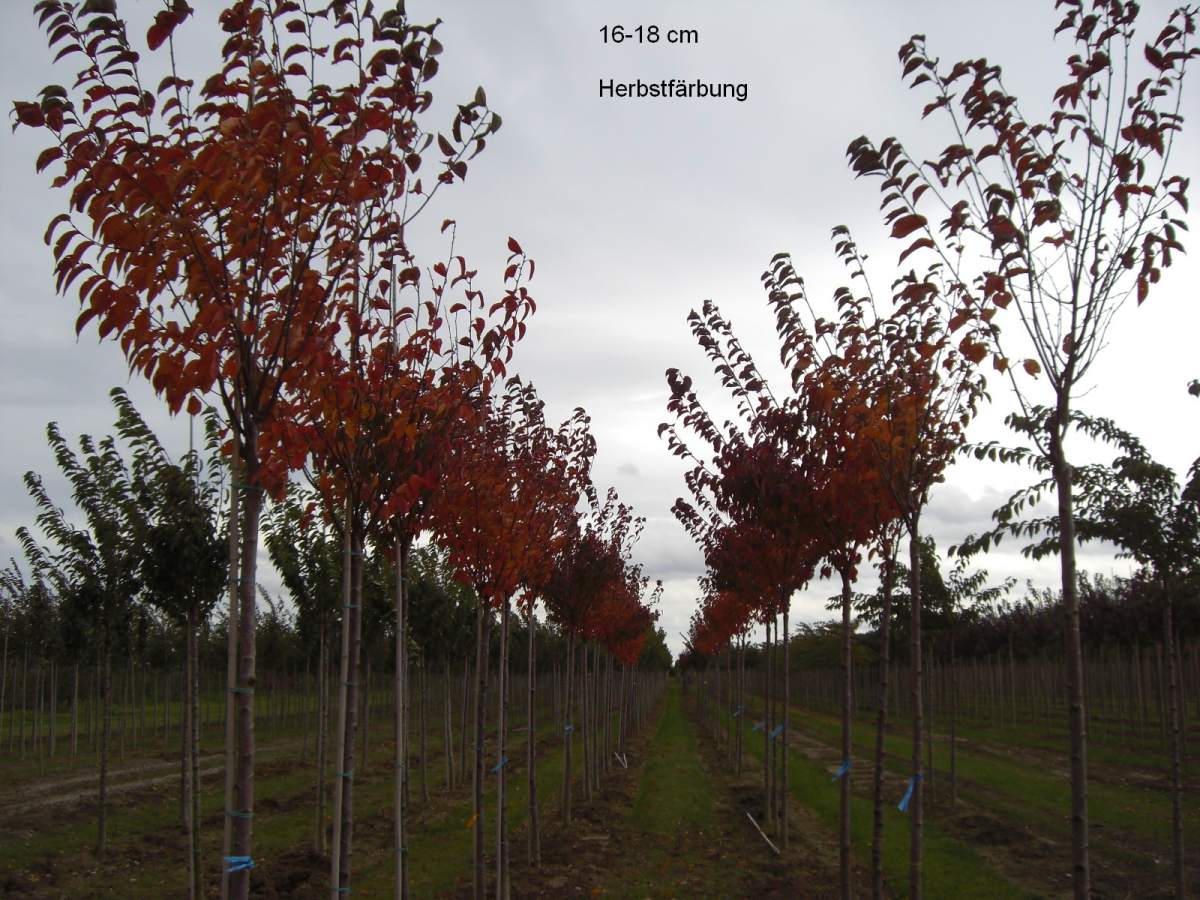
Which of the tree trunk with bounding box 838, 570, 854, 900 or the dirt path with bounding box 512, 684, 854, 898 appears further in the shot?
the dirt path with bounding box 512, 684, 854, 898

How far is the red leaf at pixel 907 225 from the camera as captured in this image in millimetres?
4726

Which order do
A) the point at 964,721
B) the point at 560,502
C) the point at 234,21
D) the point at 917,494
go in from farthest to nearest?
the point at 964,721, the point at 560,502, the point at 917,494, the point at 234,21

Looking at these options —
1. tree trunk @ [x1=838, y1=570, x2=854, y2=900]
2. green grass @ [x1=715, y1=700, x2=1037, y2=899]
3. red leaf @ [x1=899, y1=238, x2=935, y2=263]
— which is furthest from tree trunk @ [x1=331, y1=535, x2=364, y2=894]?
green grass @ [x1=715, y1=700, x2=1037, y2=899]

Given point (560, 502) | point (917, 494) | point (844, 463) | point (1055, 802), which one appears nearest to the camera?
point (917, 494)

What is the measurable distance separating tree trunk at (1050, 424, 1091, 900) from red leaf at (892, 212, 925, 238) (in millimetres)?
1279

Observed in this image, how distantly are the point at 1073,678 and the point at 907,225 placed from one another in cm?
249

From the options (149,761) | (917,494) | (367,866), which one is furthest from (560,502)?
(149,761)

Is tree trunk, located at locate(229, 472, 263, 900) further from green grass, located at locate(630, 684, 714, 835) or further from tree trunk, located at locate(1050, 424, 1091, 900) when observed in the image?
green grass, located at locate(630, 684, 714, 835)

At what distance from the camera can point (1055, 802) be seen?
57.9 feet

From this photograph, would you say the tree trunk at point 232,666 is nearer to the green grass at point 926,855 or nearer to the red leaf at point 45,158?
the red leaf at point 45,158

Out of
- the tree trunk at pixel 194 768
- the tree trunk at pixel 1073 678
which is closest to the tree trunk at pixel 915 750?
the tree trunk at pixel 1073 678

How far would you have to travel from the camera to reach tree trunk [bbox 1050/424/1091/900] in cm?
441

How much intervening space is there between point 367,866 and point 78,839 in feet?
16.8

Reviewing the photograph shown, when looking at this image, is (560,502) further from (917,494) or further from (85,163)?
(85,163)
